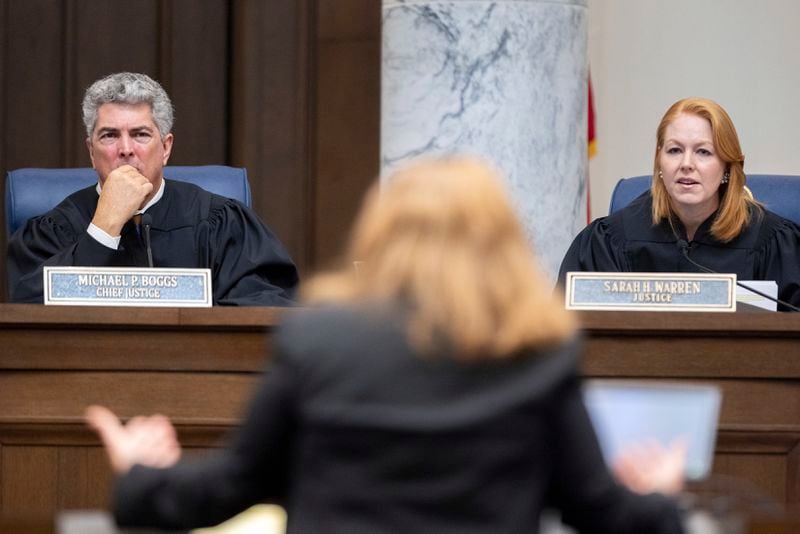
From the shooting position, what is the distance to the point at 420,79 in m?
4.93

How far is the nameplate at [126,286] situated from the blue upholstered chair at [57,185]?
1.02 meters

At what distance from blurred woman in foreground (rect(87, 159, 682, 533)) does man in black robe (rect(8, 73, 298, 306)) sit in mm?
2545

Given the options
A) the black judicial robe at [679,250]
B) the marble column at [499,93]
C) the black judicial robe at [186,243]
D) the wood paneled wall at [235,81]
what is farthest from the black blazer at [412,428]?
the wood paneled wall at [235,81]

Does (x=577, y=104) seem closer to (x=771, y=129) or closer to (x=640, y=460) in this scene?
(x=771, y=129)

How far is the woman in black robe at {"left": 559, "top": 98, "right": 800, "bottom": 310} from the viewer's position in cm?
440

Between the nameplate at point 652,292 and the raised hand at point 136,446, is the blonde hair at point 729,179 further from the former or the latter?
the raised hand at point 136,446

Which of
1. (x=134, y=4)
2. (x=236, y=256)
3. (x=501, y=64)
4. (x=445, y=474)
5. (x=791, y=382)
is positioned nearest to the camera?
(x=445, y=474)

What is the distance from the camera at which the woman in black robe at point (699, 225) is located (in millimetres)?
4402

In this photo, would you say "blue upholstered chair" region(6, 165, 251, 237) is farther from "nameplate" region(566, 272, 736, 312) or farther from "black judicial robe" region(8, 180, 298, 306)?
"nameplate" region(566, 272, 736, 312)

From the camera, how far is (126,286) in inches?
139

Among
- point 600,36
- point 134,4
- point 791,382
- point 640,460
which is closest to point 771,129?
Answer: point 600,36

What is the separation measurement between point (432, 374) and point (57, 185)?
3125 millimetres

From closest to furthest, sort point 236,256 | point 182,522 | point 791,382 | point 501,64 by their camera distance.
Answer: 1. point 182,522
2. point 791,382
3. point 236,256
4. point 501,64

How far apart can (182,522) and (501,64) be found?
3206 millimetres
